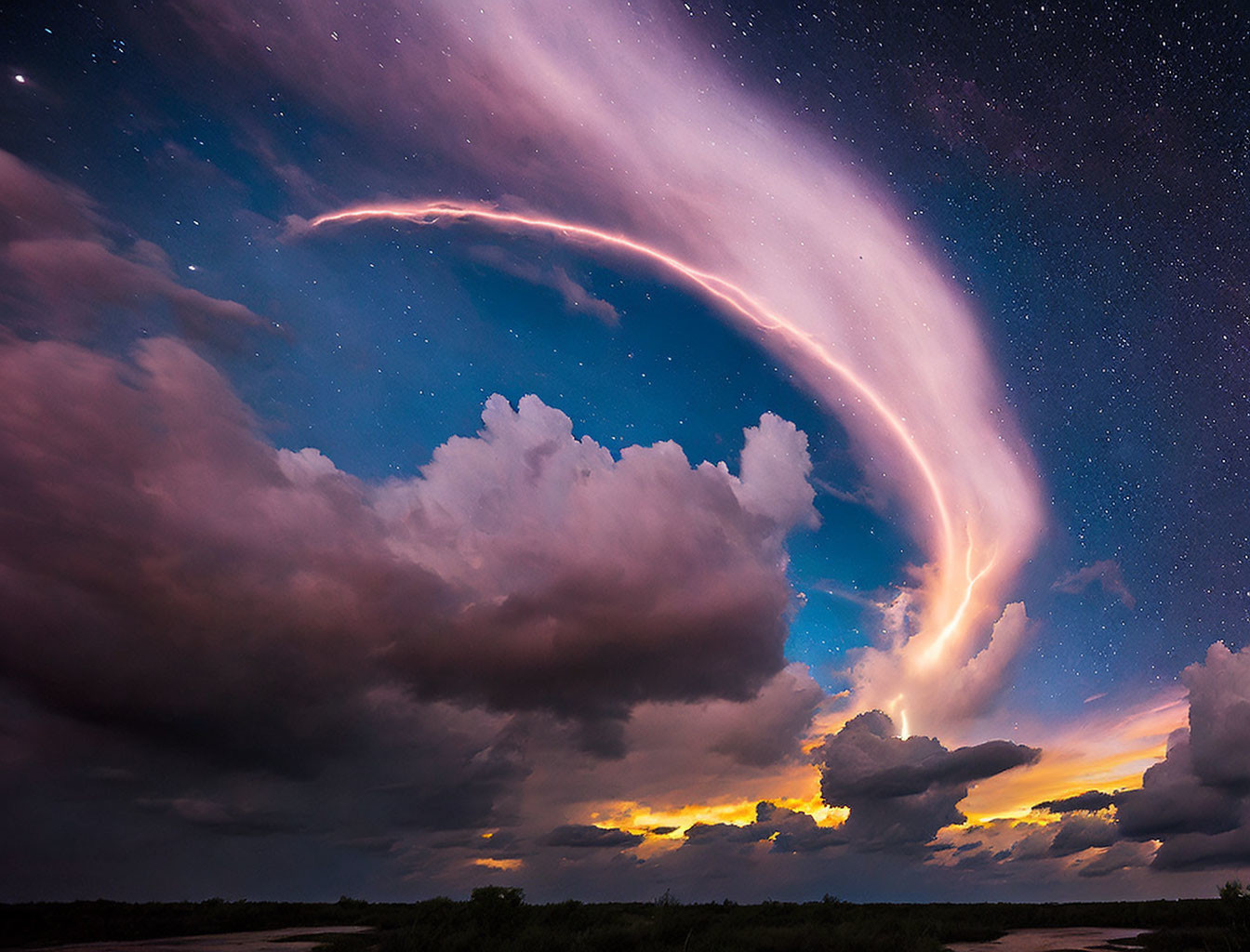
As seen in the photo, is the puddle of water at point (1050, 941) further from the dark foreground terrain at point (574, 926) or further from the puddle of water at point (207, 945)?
the puddle of water at point (207, 945)

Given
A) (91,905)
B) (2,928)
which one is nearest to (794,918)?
(2,928)

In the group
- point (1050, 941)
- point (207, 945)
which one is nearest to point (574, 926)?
point (207, 945)

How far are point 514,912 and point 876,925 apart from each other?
14970mm

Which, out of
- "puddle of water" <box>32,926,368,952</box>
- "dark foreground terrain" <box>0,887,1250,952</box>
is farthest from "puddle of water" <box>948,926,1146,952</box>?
"puddle of water" <box>32,926,368,952</box>

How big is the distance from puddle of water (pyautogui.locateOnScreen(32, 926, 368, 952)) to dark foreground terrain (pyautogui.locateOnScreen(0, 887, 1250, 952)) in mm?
1600

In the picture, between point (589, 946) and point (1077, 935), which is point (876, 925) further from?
point (589, 946)

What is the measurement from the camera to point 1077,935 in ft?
89.0

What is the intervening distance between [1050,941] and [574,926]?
64.1 feet

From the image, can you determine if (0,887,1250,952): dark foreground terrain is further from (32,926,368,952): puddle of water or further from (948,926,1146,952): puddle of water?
(32,926,368,952): puddle of water

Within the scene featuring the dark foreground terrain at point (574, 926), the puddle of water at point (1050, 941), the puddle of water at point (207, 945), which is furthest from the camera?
the puddle of water at point (1050, 941)

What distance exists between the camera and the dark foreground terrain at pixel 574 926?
67.3 ft

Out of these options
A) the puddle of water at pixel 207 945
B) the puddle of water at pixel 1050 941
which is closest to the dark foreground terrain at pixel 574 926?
the puddle of water at pixel 1050 941

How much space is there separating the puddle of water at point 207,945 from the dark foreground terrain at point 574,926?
1.60 meters

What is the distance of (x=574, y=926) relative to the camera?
2722 centimetres
